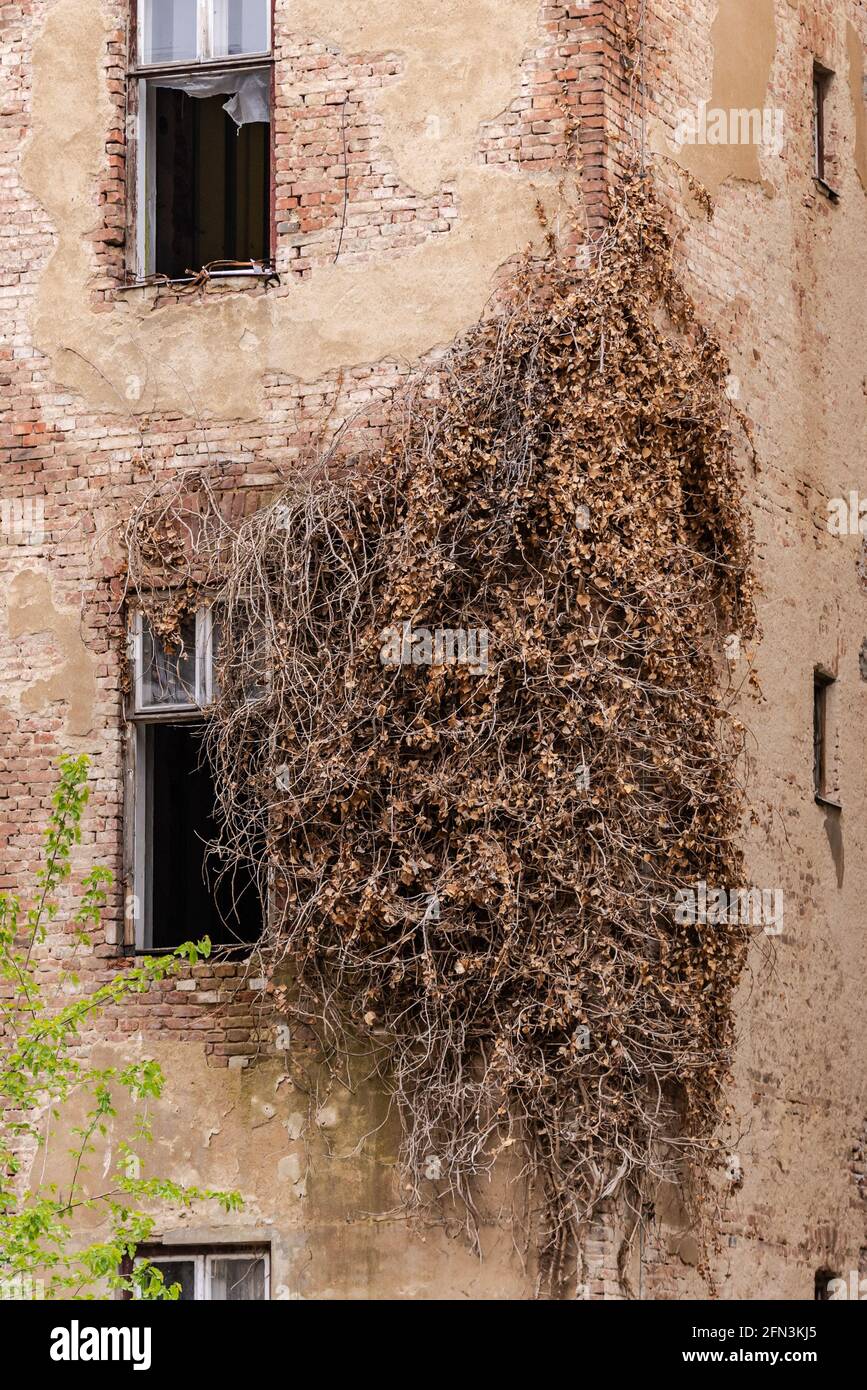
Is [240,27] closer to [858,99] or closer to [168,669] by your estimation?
[168,669]

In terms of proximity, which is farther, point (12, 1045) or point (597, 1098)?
point (12, 1045)

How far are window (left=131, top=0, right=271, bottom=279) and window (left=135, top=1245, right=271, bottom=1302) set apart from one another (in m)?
5.22

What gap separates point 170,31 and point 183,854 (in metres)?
4.60

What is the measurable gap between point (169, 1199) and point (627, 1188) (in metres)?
2.33

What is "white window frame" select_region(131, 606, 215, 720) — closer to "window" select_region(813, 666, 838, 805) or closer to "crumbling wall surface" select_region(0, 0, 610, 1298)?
"crumbling wall surface" select_region(0, 0, 610, 1298)

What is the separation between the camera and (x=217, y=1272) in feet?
43.4

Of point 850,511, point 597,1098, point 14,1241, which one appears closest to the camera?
point 14,1241

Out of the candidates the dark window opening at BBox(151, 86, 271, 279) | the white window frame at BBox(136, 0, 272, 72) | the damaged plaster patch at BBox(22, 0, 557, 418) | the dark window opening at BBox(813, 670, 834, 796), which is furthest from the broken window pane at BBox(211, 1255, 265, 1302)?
the white window frame at BBox(136, 0, 272, 72)

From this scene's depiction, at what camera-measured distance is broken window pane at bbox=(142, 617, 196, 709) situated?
13.8m

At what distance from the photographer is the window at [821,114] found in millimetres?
16312

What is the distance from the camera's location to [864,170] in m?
16.9

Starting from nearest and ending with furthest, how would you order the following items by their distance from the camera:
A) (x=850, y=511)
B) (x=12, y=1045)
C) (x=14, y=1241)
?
1. (x=14, y=1241)
2. (x=12, y=1045)
3. (x=850, y=511)

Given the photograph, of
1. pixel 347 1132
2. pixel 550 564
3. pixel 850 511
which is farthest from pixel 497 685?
pixel 850 511

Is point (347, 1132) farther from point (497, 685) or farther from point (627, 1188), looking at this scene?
point (497, 685)
